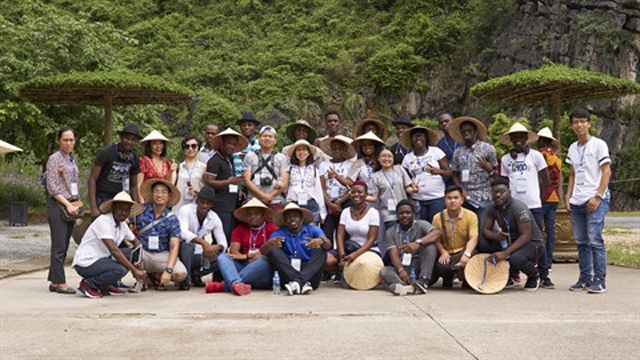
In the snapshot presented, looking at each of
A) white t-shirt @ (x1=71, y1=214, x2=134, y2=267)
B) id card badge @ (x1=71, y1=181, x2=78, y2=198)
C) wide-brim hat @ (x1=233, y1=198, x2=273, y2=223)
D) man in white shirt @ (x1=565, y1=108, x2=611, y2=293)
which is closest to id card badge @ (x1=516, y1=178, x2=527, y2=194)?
man in white shirt @ (x1=565, y1=108, x2=611, y2=293)

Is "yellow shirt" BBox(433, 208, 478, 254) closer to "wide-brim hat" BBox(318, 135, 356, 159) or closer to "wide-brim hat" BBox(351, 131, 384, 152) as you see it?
"wide-brim hat" BBox(351, 131, 384, 152)

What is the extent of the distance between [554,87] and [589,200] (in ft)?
13.1

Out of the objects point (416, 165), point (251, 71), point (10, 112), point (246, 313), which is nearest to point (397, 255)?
point (416, 165)

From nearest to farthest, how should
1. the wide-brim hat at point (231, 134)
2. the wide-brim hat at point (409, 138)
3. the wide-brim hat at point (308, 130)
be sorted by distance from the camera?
the wide-brim hat at point (231, 134) → the wide-brim hat at point (409, 138) → the wide-brim hat at point (308, 130)

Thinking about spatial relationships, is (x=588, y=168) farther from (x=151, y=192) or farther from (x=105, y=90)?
(x=105, y=90)

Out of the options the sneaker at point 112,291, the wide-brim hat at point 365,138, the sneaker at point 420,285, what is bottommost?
the sneaker at point 112,291

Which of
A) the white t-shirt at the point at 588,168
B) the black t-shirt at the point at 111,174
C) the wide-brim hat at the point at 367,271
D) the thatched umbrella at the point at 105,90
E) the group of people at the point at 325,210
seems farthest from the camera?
the thatched umbrella at the point at 105,90

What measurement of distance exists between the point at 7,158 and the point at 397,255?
19.0 m

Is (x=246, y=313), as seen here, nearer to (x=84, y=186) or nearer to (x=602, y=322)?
(x=602, y=322)

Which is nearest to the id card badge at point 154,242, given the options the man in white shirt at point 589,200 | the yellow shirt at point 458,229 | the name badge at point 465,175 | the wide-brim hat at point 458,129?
the yellow shirt at point 458,229

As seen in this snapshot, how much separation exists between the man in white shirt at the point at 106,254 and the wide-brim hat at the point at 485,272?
3.42 m

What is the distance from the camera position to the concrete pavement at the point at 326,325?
534 centimetres

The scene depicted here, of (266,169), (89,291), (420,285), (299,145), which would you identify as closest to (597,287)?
(420,285)

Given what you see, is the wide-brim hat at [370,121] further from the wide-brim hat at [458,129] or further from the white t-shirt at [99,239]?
the white t-shirt at [99,239]
